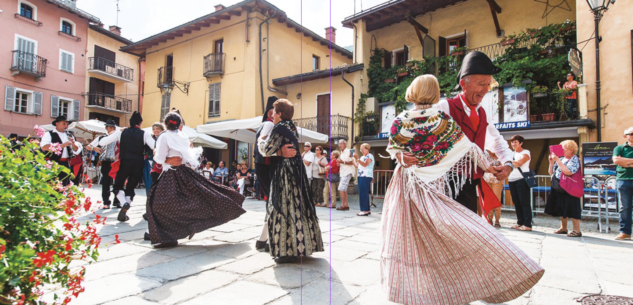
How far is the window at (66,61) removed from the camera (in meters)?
24.5

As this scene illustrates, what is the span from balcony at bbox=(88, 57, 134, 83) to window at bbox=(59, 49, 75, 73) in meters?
Answer: 1.06

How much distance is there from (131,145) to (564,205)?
757cm

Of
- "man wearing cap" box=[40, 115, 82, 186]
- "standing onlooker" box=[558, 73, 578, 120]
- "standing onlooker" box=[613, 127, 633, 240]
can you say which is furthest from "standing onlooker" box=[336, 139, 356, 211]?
"standing onlooker" box=[558, 73, 578, 120]

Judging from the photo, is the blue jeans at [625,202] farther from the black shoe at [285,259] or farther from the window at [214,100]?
the window at [214,100]

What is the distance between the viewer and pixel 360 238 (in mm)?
Answer: 5117

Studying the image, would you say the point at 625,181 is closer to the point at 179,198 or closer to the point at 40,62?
the point at 179,198

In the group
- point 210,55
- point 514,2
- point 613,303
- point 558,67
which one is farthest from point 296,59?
point 613,303

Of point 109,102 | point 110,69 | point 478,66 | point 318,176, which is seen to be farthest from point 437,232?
point 110,69

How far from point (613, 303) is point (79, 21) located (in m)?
31.6

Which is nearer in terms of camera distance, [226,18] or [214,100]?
[226,18]

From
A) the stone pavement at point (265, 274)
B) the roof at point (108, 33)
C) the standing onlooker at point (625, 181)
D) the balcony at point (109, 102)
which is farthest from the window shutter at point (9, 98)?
the standing onlooker at point (625, 181)

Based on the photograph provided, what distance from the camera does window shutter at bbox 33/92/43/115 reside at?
22953 millimetres

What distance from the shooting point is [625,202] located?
5.76 metres

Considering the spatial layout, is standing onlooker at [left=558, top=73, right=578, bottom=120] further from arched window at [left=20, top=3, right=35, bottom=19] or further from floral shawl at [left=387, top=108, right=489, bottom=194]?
arched window at [left=20, top=3, right=35, bottom=19]
